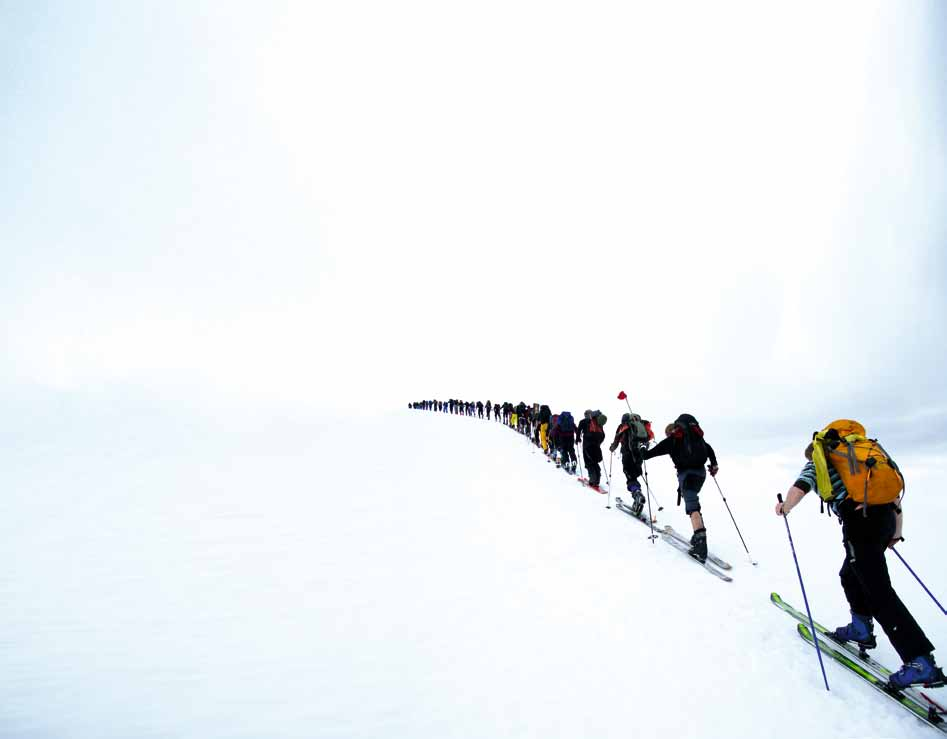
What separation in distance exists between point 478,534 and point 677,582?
3.13 metres

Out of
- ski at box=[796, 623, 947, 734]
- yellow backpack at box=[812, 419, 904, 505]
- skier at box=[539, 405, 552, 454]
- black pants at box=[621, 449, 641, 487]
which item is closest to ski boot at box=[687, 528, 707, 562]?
ski at box=[796, 623, 947, 734]

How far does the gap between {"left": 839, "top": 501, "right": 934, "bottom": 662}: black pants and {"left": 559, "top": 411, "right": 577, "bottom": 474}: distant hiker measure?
1069 cm

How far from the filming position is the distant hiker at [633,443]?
9078mm

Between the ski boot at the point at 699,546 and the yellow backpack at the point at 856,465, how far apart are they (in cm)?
286

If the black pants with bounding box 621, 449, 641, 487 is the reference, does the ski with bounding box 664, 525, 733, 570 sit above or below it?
below

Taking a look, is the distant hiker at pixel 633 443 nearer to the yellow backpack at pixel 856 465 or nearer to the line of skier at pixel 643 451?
the line of skier at pixel 643 451

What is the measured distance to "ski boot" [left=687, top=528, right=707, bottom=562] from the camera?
6.82 metres

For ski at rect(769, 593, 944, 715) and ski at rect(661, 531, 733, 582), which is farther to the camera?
ski at rect(661, 531, 733, 582)

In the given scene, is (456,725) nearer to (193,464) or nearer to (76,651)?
(76,651)

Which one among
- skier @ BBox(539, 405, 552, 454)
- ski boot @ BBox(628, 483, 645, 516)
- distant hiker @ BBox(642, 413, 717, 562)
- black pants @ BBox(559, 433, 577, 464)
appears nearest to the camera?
distant hiker @ BBox(642, 413, 717, 562)

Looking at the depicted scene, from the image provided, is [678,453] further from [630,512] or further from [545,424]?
[545,424]

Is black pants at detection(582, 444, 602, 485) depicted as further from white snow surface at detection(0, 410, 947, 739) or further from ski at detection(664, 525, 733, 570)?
ski at detection(664, 525, 733, 570)

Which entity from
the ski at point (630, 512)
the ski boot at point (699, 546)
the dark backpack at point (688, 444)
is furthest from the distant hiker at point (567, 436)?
the ski boot at point (699, 546)

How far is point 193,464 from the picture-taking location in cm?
1061
